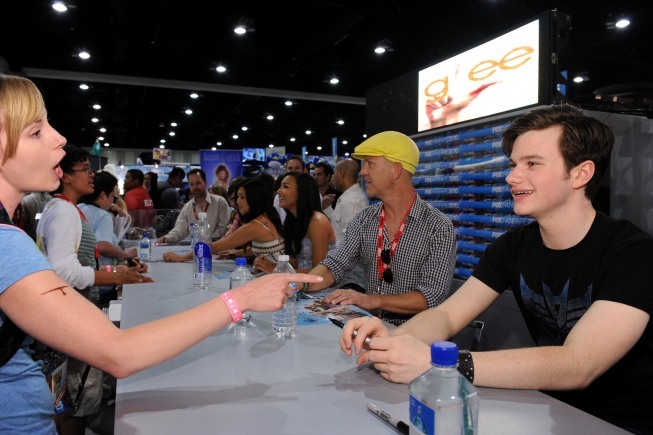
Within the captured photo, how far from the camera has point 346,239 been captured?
296 centimetres

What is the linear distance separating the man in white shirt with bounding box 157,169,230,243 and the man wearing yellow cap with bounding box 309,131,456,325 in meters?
3.73

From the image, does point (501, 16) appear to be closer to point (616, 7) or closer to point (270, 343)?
point (616, 7)

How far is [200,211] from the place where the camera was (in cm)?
622

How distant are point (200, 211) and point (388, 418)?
17.7ft

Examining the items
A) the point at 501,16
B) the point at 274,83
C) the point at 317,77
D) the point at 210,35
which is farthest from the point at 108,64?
the point at 501,16

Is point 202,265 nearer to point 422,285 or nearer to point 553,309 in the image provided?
point 422,285

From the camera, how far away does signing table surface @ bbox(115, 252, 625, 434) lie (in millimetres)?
1158

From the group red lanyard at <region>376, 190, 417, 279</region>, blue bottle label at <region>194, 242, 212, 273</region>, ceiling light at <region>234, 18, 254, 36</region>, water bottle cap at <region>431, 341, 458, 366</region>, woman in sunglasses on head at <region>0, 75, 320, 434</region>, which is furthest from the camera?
ceiling light at <region>234, 18, 254, 36</region>

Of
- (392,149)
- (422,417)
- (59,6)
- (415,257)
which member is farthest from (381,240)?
(59,6)

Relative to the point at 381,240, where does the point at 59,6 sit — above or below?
above

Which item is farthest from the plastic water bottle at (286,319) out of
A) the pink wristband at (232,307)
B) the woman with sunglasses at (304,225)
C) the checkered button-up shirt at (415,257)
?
the woman with sunglasses at (304,225)

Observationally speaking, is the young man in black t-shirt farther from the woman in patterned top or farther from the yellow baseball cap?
the woman in patterned top

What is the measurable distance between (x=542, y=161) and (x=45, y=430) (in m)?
1.77

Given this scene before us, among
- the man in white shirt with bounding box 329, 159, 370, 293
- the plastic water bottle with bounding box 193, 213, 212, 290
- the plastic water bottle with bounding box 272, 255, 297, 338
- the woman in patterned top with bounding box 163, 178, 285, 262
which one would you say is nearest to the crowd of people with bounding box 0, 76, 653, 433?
the plastic water bottle with bounding box 272, 255, 297, 338
